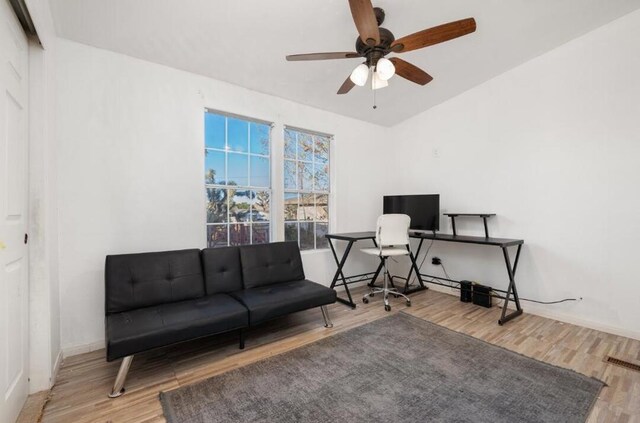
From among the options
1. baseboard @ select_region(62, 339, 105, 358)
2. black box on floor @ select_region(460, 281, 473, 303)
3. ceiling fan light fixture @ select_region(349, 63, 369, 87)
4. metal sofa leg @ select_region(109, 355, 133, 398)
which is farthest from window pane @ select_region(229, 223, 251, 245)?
black box on floor @ select_region(460, 281, 473, 303)

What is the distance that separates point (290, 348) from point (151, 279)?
4.56 ft

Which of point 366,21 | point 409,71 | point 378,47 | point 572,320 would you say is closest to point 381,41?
point 378,47

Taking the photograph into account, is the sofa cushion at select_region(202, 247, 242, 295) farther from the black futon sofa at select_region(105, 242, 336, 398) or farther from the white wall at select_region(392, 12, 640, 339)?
the white wall at select_region(392, 12, 640, 339)

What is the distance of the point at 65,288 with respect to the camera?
2.33m

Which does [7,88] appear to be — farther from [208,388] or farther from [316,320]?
[316,320]

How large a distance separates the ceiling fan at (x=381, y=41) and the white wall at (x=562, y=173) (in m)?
1.83

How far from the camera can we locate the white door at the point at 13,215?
1414mm

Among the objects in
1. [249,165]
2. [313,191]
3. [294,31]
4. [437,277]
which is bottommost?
[437,277]

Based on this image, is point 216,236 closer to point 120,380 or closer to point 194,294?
point 194,294

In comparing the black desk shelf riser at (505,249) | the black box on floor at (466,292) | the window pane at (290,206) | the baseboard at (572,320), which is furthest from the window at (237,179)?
the baseboard at (572,320)

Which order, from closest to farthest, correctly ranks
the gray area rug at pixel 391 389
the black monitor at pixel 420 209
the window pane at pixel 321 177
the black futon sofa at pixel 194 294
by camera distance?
the gray area rug at pixel 391 389
the black futon sofa at pixel 194 294
the black monitor at pixel 420 209
the window pane at pixel 321 177

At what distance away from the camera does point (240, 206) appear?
11.0 feet

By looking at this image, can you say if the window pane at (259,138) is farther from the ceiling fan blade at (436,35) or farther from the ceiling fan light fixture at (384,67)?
the ceiling fan blade at (436,35)

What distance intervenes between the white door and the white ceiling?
78cm
